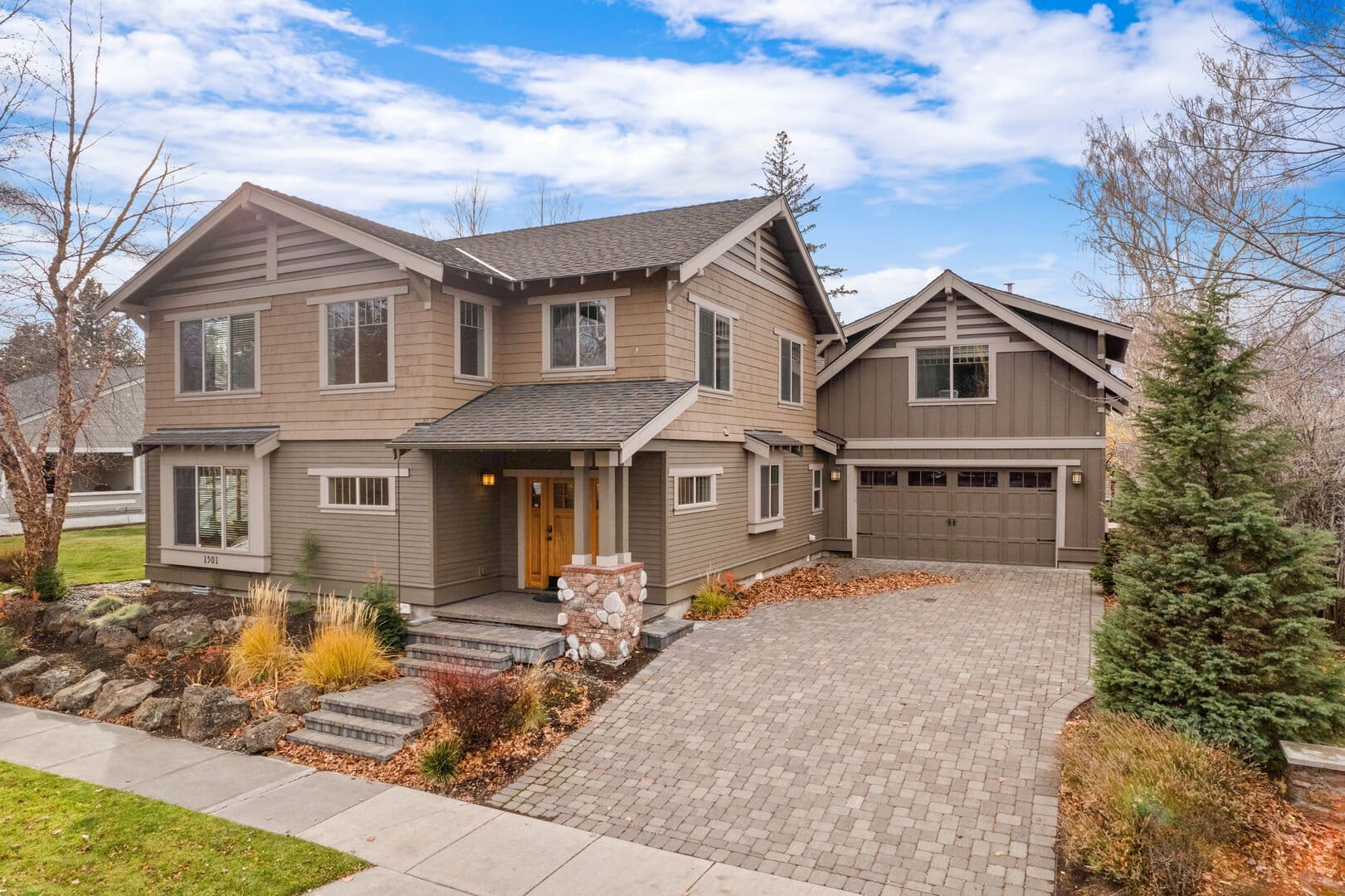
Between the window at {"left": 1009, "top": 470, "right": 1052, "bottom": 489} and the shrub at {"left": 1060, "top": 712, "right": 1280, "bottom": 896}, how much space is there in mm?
10846

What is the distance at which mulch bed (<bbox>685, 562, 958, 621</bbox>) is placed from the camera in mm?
13883

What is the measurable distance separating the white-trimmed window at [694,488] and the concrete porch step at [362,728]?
5.43 m

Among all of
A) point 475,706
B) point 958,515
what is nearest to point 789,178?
point 958,515

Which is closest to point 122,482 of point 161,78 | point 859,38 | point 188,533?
point 188,533

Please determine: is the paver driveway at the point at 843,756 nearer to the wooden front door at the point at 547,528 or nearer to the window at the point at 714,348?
the wooden front door at the point at 547,528

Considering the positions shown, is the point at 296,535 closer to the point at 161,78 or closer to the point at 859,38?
the point at 161,78

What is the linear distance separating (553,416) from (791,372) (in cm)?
740

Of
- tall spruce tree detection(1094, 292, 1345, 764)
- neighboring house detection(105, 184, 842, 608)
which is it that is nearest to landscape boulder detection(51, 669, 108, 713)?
neighboring house detection(105, 184, 842, 608)

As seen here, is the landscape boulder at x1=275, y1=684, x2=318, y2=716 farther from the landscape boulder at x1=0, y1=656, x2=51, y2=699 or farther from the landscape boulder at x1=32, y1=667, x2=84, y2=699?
the landscape boulder at x1=0, y1=656, x2=51, y2=699

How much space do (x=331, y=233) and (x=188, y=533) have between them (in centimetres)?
678

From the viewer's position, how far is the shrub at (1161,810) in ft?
17.4

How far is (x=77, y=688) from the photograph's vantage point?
991cm

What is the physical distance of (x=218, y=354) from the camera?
14.5 meters

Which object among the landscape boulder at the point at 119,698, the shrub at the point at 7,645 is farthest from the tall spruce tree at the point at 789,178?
the landscape boulder at the point at 119,698
